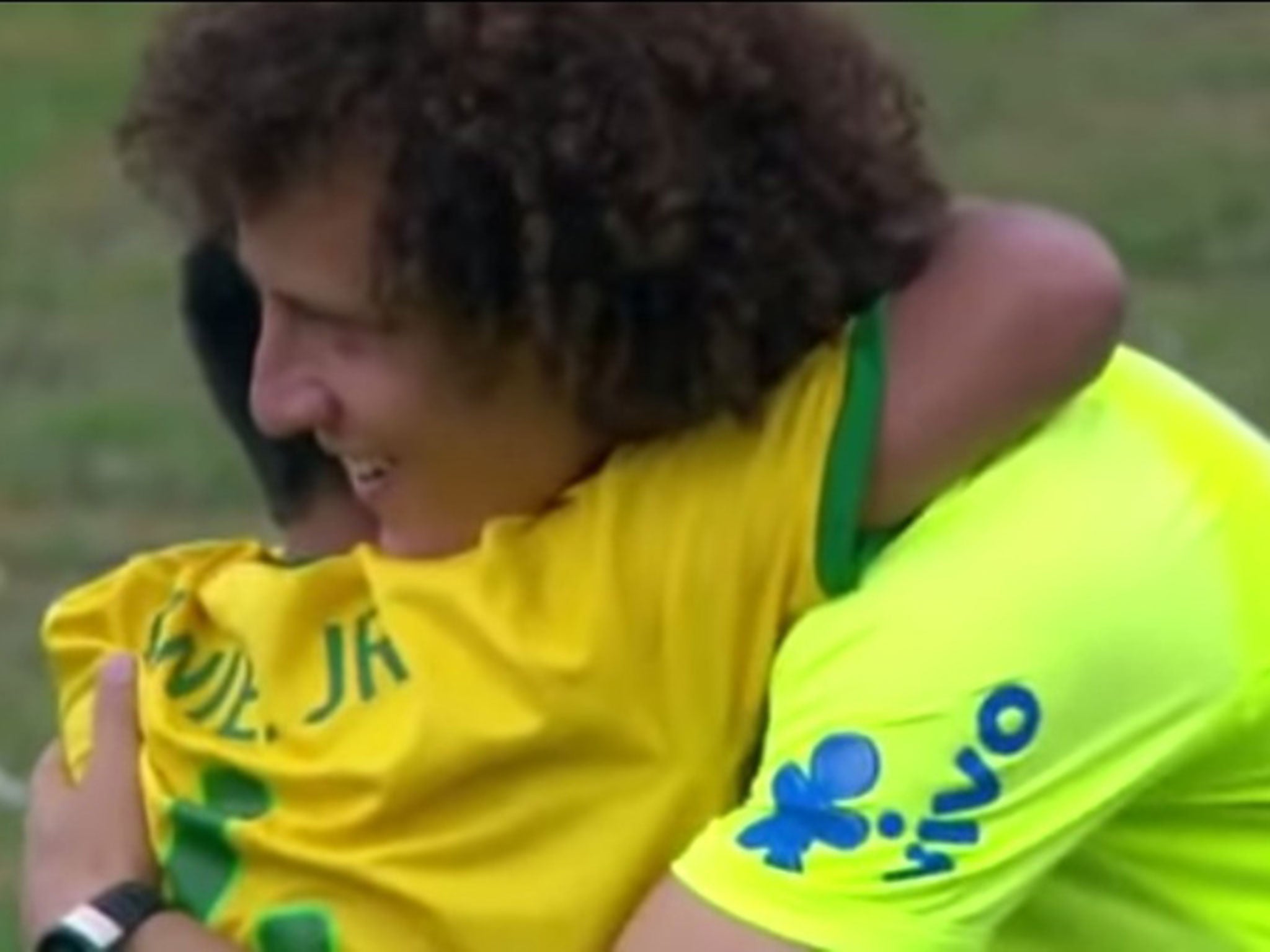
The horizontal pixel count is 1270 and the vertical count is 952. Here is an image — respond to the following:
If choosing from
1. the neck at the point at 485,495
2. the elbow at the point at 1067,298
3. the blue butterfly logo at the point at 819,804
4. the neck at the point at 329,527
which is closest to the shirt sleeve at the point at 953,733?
the blue butterfly logo at the point at 819,804

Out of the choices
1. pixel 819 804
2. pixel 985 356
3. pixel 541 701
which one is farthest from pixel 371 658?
pixel 985 356

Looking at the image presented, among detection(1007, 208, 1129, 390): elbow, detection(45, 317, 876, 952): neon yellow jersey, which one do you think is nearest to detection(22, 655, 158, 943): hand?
detection(45, 317, 876, 952): neon yellow jersey

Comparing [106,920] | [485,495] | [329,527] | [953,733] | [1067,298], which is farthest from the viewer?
[329,527]

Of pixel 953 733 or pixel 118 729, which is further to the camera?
pixel 118 729

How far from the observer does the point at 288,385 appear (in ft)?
11.1

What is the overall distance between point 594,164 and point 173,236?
3225 mm

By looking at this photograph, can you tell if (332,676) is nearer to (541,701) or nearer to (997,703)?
(541,701)

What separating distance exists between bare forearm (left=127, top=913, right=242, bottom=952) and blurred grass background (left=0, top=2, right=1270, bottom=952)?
2.45 metres

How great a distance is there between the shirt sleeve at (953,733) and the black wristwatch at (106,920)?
1.50 ft

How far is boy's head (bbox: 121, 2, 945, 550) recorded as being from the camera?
326cm

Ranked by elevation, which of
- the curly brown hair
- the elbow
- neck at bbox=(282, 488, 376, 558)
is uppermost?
the curly brown hair

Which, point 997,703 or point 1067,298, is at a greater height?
point 1067,298

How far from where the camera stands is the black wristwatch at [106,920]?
3551 millimetres

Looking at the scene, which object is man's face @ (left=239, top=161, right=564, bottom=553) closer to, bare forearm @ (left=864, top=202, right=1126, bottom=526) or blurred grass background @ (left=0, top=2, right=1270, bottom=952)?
bare forearm @ (left=864, top=202, right=1126, bottom=526)
